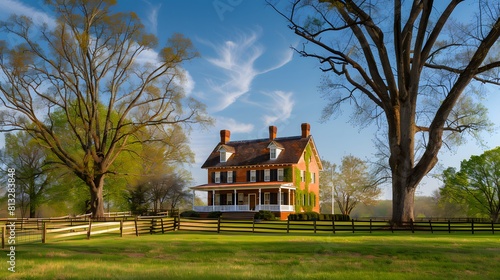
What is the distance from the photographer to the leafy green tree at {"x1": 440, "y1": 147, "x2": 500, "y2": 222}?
165 ft

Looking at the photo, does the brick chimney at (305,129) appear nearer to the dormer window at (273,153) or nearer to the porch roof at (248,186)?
the dormer window at (273,153)

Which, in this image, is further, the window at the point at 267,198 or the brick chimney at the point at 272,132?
the brick chimney at the point at 272,132

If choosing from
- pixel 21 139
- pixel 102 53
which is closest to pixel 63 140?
pixel 21 139

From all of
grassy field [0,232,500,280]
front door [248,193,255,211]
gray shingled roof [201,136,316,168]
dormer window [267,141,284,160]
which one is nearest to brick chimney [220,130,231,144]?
gray shingled roof [201,136,316,168]

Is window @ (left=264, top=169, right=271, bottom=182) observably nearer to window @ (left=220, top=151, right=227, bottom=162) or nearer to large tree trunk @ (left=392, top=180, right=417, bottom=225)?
window @ (left=220, top=151, right=227, bottom=162)

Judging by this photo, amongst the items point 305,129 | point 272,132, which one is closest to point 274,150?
point 272,132

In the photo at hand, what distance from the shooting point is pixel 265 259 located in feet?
54.6

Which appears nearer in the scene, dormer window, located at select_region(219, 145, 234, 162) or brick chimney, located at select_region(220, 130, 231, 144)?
dormer window, located at select_region(219, 145, 234, 162)

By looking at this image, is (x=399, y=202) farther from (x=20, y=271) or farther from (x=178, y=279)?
(x=20, y=271)

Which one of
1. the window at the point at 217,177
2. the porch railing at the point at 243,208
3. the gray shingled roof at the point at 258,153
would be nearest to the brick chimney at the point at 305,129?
the gray shingled roof at the point at 258,153

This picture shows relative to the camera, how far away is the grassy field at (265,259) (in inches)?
541

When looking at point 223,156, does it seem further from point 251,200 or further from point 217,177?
point 251,200

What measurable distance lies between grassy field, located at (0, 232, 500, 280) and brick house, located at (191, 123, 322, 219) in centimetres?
2707

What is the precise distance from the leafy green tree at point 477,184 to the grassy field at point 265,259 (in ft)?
105
